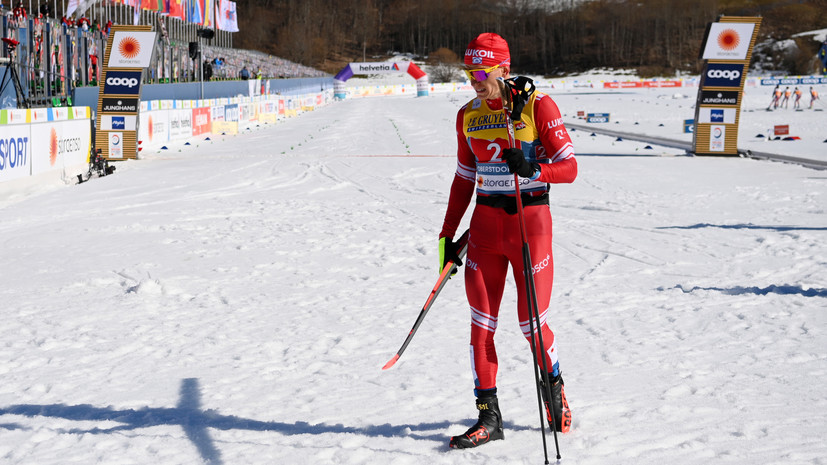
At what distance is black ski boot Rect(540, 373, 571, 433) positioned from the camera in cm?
414

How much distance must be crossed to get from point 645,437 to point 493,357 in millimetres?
858

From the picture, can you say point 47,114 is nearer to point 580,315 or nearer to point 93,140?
point 93,140

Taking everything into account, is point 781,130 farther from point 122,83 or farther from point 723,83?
point 122,83

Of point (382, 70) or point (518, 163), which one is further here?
point (382, 70)

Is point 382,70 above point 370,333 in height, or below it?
above

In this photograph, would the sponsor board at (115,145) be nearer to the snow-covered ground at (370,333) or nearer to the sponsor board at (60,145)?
the sponsor board at (60,145)

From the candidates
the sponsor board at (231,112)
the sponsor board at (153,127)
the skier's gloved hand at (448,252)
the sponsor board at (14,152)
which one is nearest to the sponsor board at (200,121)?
the sponsor board at (153,127)

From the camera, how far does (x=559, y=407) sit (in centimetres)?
417

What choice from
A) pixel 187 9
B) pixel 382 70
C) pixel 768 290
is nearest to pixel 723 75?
pixel 768 290

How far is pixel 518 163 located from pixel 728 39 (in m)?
19.0

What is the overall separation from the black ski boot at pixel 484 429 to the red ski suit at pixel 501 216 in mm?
91

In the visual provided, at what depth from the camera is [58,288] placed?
775cm

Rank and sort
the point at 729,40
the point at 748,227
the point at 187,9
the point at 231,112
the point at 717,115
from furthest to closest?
the point at 187,9
the point at 231,112
the point at 717,115
the point at 729,40
the point at 748,227

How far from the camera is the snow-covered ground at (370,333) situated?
13.8 ft
